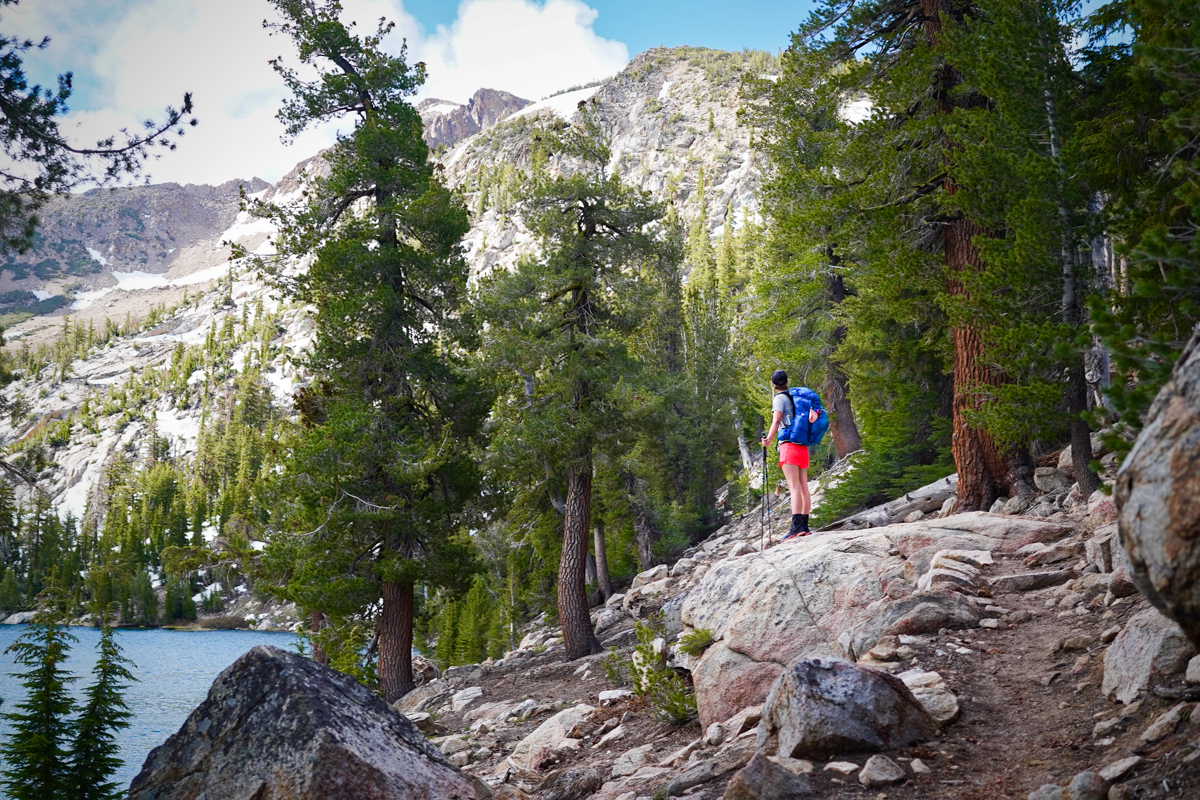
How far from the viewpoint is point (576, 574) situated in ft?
49.1

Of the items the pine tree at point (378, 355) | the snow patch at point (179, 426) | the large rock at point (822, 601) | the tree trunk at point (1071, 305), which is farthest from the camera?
the snow patch at point (179, 426)

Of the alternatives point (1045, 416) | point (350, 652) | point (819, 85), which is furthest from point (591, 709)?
point (819, 85)

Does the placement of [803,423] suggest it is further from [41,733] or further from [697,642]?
[41,733]

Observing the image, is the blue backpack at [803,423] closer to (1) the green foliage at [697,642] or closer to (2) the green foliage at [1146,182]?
(1) the green foliage at [697,642]

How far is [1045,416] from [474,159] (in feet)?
584

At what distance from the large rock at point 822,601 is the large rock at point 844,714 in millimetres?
1639

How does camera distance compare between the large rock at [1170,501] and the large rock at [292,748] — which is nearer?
the large rock at [1170,501]

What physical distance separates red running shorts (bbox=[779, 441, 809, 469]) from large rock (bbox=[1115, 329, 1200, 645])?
20.8 feet

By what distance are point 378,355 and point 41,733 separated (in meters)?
9.37

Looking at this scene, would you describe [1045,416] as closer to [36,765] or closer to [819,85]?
[819,85]

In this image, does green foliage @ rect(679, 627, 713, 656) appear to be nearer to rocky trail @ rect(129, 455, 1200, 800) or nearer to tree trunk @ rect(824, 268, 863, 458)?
rocky trail @ rect(129, 455, 1200, 800)

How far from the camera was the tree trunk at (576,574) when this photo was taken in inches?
573

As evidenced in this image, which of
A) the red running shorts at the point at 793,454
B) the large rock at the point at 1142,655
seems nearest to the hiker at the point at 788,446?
the red running shorts at the point at 793,454

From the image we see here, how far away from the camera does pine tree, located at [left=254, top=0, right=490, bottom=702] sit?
13.4 metres
